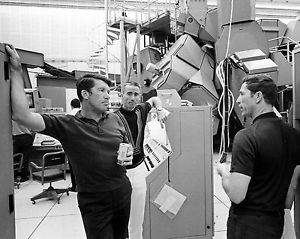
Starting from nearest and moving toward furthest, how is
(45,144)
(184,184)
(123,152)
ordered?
(123,152) < (184,184) < (45,144)

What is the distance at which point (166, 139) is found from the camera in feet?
8.62

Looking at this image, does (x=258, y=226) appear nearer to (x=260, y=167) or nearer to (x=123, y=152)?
(x=260, y=167)

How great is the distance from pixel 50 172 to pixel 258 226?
3449 mm

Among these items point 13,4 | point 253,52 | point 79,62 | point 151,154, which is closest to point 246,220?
point 151,154

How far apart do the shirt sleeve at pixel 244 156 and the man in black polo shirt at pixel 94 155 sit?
25.7 inches

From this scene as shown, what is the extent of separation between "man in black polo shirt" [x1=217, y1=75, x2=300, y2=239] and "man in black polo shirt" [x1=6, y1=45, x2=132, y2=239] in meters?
0.69

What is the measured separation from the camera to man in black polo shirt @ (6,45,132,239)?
1843mm

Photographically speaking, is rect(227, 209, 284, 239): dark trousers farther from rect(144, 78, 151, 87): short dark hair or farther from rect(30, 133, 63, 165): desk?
rect(144, 78, 151, 87): short dark hair

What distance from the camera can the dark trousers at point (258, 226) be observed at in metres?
1.64

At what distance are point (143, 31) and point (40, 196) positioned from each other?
17.6 ft

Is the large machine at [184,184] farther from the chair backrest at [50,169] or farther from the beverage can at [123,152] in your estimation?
the chair backrest at [50,169]

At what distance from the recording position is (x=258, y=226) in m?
1.63

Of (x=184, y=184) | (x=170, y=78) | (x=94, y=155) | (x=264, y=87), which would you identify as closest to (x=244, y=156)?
(x=264, y=87)

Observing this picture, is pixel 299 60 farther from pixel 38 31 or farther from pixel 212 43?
pixel 38 31
